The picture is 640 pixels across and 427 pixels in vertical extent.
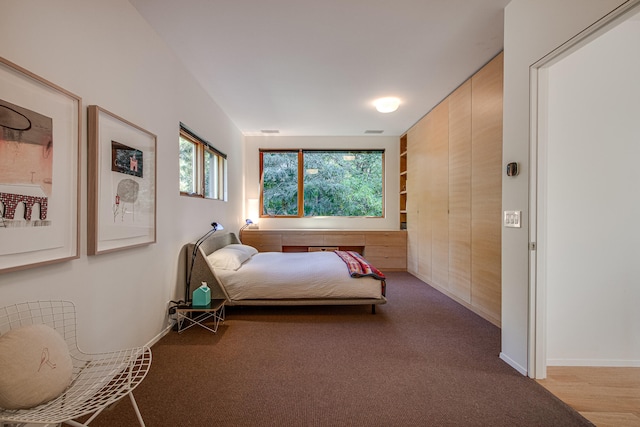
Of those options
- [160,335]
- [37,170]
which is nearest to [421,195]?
[160,335]

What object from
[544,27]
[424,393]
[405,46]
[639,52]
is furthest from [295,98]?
[424,393]

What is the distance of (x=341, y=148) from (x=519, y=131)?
397cm

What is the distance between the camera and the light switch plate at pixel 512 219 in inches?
75.8

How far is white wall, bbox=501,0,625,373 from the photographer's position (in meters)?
1.73

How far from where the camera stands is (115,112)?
186cm

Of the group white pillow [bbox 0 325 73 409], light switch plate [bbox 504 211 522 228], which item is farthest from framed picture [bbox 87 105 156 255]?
light switch plate [bbox 504 211 522 228]

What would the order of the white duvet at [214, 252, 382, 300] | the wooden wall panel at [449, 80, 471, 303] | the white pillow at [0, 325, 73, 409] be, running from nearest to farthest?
the white pillow at [0, 325, 73, 409] < the white duvet at [214, 252, 382, 300] < the wooden wall panel at [449, 80, 471, 303]

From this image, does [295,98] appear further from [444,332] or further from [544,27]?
[444,332]

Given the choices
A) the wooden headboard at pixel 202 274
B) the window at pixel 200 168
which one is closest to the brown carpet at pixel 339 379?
the wooden headboard at pixel 202 274

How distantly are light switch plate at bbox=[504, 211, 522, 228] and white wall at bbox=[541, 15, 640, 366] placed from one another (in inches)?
10.8

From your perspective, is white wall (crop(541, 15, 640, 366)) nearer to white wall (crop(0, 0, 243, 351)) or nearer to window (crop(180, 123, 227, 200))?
white wall (crop(0, 0, 243, 351))

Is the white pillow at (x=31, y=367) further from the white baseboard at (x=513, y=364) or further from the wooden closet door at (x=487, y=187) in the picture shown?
the wooden closet door at (x=487, y=187)

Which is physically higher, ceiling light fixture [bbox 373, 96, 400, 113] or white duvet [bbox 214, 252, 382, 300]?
ceiling light fixture [bbox 373, 96, 400, 113]

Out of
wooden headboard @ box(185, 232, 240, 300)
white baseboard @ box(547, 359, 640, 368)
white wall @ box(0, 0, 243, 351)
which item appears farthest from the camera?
wooden headboard @ box(185, 232, 240, 300)
